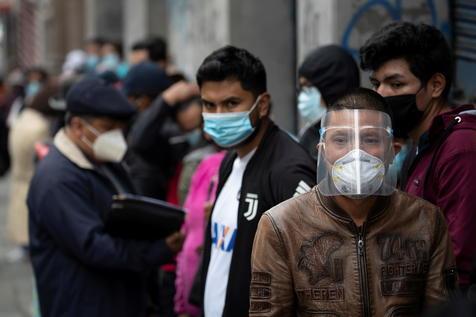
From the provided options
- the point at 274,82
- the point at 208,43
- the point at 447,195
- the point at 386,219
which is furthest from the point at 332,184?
the point at 208,43

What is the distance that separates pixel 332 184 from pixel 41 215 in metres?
2.05

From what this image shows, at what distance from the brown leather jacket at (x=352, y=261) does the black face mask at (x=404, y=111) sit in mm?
631

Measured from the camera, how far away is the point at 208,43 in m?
9.51

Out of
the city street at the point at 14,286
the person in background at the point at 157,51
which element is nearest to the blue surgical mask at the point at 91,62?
the city street at the point at 14,286

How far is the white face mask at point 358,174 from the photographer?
286cm

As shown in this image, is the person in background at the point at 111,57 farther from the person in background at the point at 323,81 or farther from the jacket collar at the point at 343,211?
the jacket collar at the point at 343,211

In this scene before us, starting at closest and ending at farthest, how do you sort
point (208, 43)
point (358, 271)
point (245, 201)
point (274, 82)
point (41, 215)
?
point (358, 271)
point (245, 201)
point (41, 215)
point (274, 82)
point (208, 43)

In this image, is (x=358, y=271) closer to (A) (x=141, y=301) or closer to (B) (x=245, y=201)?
(B) (x=245, y=201)

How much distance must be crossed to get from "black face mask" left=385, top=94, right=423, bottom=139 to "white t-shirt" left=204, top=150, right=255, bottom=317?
646 millimetres

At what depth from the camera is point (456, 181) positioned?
3.22 metres

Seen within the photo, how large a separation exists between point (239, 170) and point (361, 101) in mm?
1058

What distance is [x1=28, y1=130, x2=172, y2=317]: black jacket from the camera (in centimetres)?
453

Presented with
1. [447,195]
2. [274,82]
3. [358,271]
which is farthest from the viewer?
[274,82]

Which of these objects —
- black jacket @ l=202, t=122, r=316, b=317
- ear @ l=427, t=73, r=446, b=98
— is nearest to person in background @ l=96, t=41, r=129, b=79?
black jacket @ l=202, t=122, r=316, b=317
